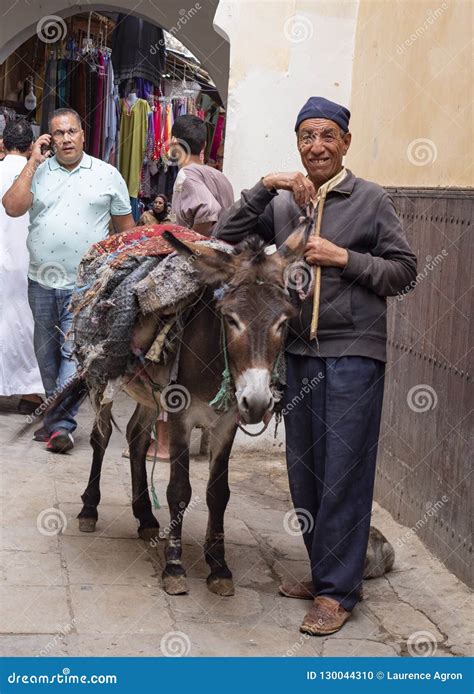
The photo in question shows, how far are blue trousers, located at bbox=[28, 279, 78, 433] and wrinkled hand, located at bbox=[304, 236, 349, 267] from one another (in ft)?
10.3

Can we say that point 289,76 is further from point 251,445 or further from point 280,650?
point 280,650

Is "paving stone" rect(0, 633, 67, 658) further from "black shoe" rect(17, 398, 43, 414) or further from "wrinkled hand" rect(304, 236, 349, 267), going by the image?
"black shoe" rect(17, 398, 43, 414)

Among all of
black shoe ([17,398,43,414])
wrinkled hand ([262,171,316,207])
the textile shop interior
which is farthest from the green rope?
the textile shop interior

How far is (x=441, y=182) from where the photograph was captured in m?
5.84

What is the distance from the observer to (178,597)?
4.83 m

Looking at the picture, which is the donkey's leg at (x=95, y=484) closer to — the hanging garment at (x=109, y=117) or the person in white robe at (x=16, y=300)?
the person in white robe at (x=16, y=300)

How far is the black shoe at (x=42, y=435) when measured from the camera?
24.8 ft

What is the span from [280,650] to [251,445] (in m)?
3.41

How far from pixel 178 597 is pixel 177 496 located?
0.44m

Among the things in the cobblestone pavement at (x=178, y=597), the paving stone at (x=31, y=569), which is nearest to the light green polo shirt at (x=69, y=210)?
the cobblestone pavement at (x=178, y=597)

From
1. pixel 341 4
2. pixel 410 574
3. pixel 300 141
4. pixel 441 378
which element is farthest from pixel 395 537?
pixel 341 4

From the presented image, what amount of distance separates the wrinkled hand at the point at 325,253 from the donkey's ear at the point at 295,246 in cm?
3

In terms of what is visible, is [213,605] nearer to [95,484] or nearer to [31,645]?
[31,645]

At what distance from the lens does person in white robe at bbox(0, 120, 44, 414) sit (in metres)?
8.11
